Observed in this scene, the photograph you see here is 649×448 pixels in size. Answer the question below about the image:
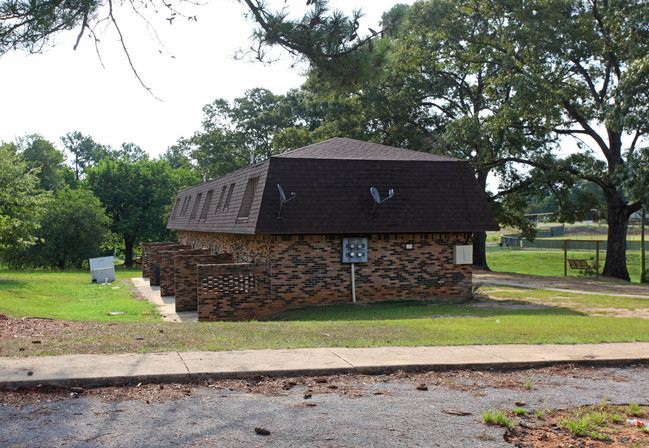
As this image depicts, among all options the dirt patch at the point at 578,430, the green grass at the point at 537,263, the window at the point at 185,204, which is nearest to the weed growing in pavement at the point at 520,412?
the dirt patch at the point at 578,430

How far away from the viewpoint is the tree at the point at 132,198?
49438 millimetres

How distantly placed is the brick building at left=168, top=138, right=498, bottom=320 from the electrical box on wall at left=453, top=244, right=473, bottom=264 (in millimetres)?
31

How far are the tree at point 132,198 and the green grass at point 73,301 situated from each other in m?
20.6

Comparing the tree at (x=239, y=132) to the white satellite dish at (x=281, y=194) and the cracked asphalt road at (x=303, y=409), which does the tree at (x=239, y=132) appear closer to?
the white satellite dish at (x=281, y=194)

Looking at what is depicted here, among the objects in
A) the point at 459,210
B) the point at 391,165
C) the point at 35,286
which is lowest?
the point at 35,286

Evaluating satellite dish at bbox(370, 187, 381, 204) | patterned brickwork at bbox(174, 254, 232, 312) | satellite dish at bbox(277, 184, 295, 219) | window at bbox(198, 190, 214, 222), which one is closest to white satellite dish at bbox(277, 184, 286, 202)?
satellite dish at bbox(277, 184, 295, 219)

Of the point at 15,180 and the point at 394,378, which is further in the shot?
the point at 15,180

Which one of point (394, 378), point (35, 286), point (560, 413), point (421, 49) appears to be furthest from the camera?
point (421, 49)

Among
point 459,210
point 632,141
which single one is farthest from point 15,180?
point 632,141

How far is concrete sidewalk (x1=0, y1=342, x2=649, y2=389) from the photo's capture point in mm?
6266

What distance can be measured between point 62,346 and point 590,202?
32.8 meters

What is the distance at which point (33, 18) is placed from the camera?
28.3 ft

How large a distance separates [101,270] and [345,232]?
17788mm

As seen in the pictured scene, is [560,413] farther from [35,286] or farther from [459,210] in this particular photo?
[35,286]
